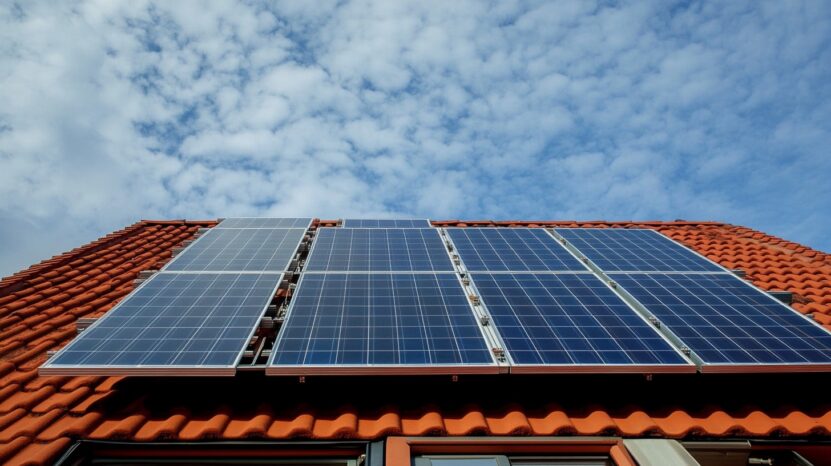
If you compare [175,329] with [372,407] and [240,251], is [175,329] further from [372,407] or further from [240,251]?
[240,251]

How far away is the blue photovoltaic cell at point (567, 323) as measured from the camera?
5078mm

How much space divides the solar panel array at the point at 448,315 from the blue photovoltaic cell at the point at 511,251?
5cm

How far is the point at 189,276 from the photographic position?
686cm

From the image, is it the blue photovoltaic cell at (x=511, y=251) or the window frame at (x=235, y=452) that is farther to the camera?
the blue photovoltaic cell at (x=511, y=251)

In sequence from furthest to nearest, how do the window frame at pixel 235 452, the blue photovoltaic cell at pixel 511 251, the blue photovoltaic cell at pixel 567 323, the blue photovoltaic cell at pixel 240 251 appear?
the blue photovoltaic cell at pixel 511 251, the blue photovoltaic cell at pixel 240 251, the blue photovoltaic cell at pixel 567 323, the window frame at pixel 235 452

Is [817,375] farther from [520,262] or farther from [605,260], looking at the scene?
[520,262]

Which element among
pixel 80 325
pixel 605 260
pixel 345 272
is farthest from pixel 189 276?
pixel 605 260

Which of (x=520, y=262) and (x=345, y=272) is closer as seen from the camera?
(x=345, y=272)

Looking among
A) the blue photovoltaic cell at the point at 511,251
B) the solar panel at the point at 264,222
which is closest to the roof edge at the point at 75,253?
the solar panel at the point at 264,222

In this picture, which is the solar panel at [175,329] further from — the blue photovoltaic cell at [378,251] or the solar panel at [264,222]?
the solar panel at [264,222]

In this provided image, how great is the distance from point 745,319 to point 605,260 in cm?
223

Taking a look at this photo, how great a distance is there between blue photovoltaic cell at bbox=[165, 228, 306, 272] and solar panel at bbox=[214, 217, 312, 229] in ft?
1.02

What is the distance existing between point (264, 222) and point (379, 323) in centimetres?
525

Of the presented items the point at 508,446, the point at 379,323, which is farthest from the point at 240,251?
the point at 508,446
